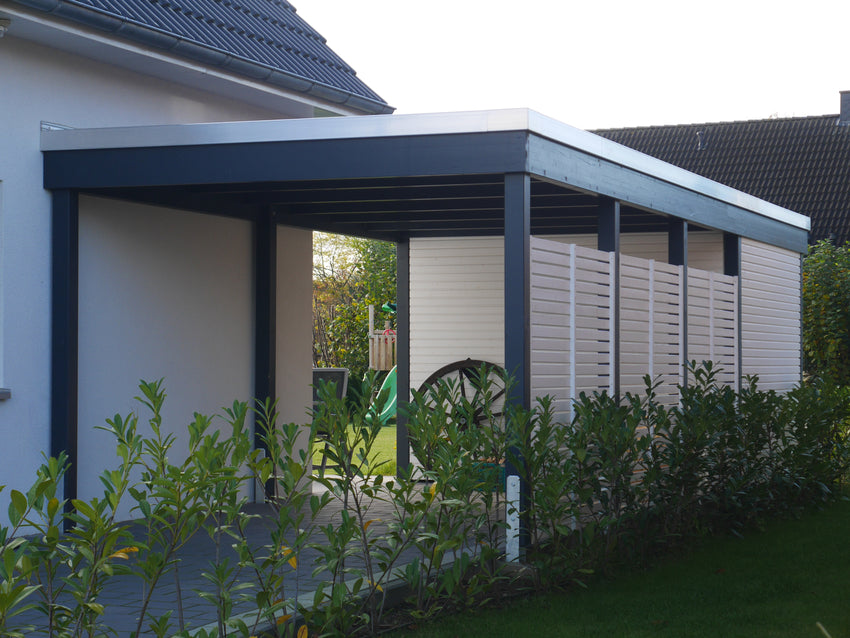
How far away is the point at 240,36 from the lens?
950 centimetres

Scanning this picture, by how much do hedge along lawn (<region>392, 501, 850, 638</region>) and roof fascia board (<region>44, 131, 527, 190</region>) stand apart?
2.55 meters

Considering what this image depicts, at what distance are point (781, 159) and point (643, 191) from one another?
22.4m

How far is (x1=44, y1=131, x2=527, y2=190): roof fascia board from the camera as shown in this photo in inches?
264

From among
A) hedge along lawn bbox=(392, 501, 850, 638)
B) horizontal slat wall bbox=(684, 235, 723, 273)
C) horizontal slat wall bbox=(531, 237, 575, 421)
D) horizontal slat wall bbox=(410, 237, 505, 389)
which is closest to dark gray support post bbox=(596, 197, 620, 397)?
horizontal slat wall bbox=(531, 237, 575, 421)

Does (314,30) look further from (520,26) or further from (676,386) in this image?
(520,26)

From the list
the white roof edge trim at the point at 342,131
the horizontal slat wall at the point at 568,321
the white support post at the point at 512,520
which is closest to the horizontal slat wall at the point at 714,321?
the horizontal slat wall at the point at 568,321

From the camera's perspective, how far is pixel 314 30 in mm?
11688

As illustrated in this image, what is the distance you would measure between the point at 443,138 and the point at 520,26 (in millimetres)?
22705

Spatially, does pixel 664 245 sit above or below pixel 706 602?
above

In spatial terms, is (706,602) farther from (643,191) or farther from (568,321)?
(643,191)

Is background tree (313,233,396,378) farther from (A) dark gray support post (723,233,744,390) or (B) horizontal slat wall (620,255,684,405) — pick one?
(B) horizontal slat wall (620,255,684,405)

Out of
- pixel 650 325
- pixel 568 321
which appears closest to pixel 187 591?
pixel 568 321

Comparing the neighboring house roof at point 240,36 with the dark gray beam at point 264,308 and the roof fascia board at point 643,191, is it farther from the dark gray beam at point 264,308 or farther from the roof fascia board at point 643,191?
the roof fascia board at point 643,191

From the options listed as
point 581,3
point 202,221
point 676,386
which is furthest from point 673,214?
point 202,221
